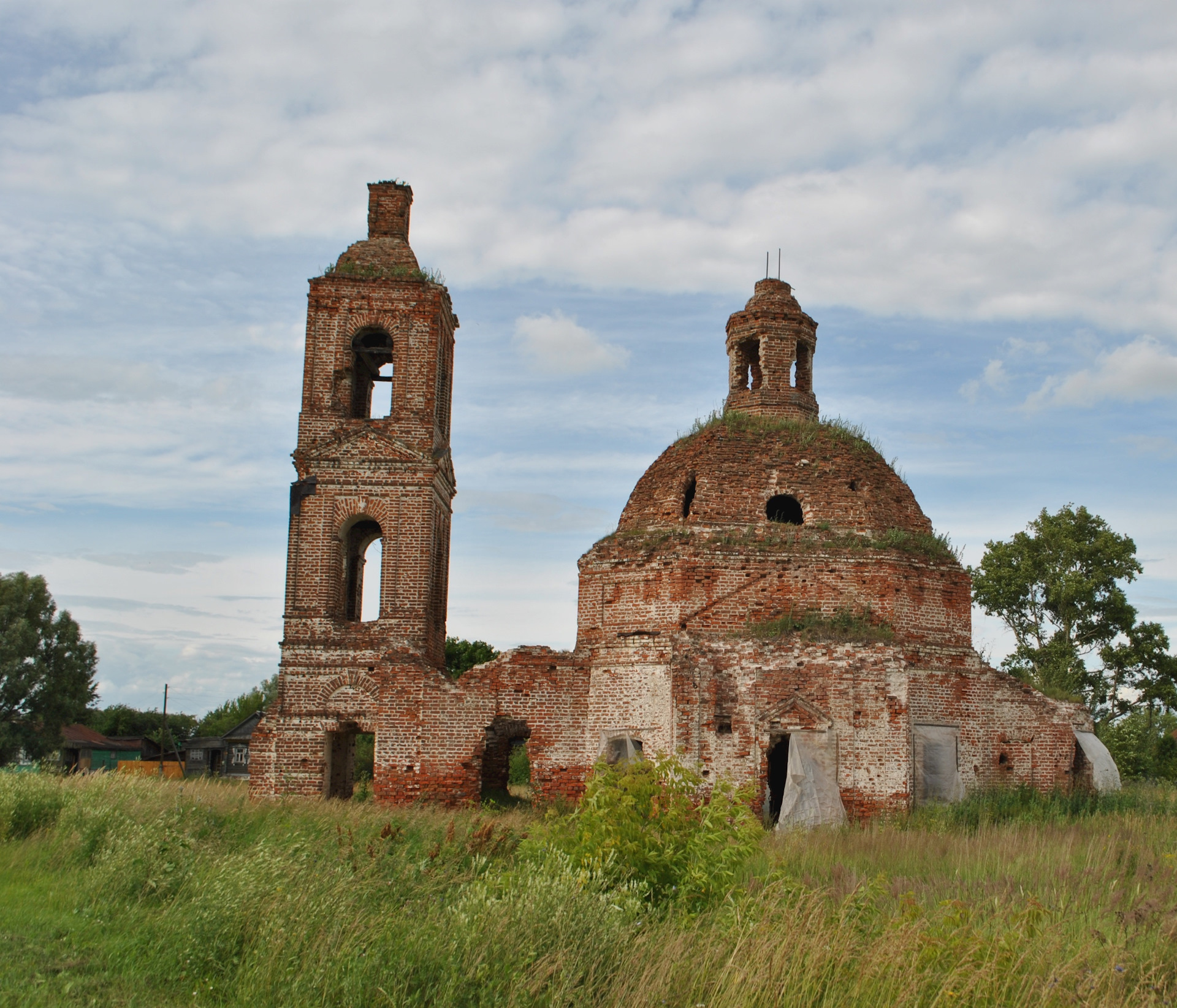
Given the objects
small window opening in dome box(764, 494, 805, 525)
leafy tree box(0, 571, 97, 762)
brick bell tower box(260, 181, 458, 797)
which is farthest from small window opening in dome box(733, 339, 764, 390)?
leafy tree box(0, 571, 97, 762)

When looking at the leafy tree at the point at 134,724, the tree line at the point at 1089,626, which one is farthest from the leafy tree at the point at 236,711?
the tree line at the point at 1089,626

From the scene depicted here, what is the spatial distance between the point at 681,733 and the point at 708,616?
2015 mm

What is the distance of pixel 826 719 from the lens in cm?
1385

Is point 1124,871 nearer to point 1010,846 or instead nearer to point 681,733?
point 1010,846

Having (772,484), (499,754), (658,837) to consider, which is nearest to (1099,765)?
(772,484)

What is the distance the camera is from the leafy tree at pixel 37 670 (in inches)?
1318

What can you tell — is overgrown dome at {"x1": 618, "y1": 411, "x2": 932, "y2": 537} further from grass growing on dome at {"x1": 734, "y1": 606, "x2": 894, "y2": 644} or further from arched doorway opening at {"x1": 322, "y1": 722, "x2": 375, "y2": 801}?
arched doorway opening at {"x1": 322, "y1": 722, "x2": 375, "y2": 801}

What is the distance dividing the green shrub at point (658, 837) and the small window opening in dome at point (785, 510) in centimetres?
1020

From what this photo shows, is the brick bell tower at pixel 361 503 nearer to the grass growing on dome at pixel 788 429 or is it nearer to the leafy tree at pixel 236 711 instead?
the grass growing on dome at pixel 788 429

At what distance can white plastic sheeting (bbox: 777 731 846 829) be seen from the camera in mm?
13203

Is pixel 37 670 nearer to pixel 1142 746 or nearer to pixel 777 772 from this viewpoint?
pixel 777 772

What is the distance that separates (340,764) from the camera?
1669 cm

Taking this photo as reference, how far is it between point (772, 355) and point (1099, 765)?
885 centimetres

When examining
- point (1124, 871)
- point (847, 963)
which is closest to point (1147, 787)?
A: point (1124, 871)
